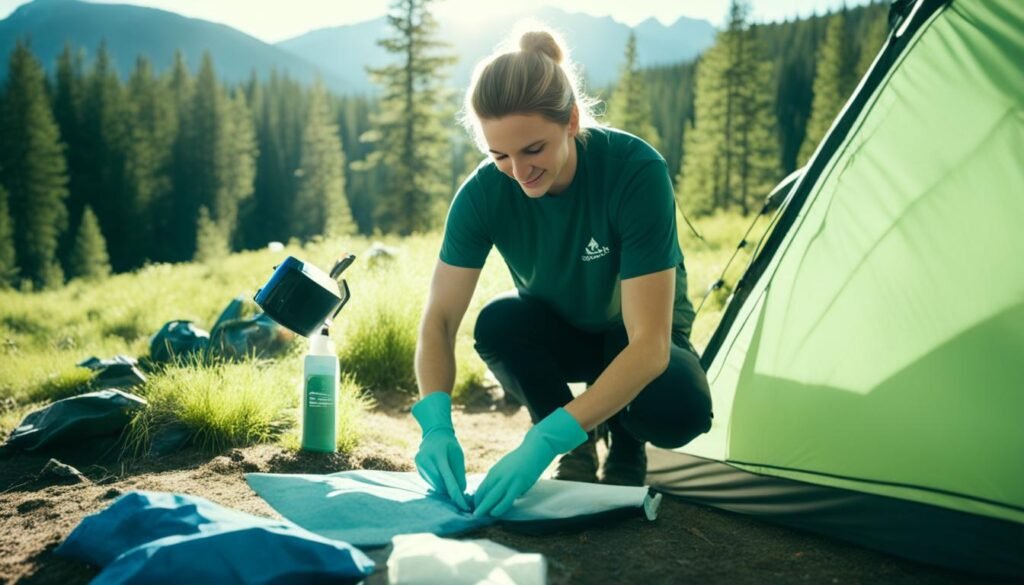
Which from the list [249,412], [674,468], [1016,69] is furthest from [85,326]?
[1016,69]

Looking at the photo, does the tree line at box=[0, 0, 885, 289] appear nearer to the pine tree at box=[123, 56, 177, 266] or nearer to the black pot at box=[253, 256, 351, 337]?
the pine tree at box=[123, 56, 177, 266]

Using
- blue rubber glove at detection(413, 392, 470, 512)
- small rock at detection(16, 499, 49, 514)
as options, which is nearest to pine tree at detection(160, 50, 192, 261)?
small rock at detection(16, 499, 49, 514)

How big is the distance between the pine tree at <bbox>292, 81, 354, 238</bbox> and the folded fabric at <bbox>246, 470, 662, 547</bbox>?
35.4m

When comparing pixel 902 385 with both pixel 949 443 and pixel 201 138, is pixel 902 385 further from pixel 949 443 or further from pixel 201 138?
pixel 201 138

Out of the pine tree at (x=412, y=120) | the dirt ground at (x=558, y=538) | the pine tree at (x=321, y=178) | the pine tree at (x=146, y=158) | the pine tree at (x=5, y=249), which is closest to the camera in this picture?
the dirt ground at (x=558, y=538)

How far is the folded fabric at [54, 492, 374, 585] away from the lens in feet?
4.75

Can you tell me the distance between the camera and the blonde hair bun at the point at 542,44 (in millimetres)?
2291

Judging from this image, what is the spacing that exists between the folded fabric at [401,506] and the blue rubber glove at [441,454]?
39mm

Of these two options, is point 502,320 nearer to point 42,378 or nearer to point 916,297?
point 916,297

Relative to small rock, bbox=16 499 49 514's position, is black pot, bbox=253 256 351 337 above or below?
above

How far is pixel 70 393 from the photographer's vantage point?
13.4 feet

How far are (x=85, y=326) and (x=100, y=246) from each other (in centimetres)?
2670

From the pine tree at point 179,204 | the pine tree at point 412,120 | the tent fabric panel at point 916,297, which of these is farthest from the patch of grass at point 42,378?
the pine tree at point 179,204

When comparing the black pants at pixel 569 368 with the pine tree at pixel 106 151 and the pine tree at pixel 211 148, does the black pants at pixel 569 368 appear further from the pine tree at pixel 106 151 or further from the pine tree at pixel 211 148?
the pine tree at pixel 106 151
